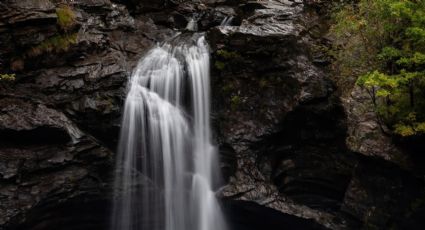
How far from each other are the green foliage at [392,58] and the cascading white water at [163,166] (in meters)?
4.82

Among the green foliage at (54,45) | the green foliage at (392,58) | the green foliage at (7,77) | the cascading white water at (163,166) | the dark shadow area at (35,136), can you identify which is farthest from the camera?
the green foliage at (54,45)

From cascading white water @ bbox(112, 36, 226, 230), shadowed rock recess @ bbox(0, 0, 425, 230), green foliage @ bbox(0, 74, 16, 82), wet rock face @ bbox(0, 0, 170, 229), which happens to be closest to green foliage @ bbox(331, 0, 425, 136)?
shadowed rock recess @ bbox(0, 0, 425, 230)

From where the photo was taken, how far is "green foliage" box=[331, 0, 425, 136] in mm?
9531

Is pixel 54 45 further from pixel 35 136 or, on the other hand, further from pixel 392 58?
pixel 392 58

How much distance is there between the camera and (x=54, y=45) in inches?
482

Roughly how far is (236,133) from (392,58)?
4.71 metres

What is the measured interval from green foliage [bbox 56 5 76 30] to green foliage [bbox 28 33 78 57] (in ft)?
1.04

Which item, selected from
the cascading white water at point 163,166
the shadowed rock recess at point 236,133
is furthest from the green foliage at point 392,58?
the cascading white water at point 163,166

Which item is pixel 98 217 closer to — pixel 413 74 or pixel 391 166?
pixel 391 166

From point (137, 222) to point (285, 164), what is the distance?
4674 millimetres

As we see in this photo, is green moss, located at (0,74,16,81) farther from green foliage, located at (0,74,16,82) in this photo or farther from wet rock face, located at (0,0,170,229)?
wet rock face, located at (0,0,170,229)

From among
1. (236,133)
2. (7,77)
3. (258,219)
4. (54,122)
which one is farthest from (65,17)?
(258,219)

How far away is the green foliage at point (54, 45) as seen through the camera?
11.9 meters

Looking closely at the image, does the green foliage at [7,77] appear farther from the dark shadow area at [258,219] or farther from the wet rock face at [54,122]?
the dark shadow area at [258,219]
